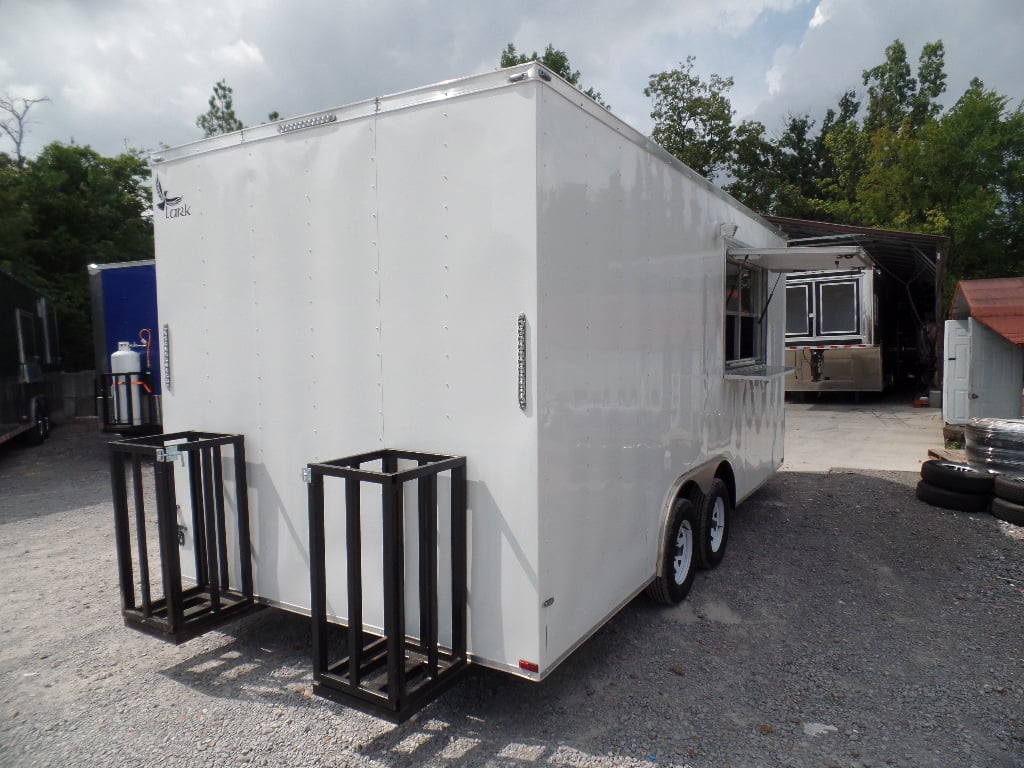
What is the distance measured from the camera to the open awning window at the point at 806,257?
4840 mm

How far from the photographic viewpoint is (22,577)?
5082 millimetres

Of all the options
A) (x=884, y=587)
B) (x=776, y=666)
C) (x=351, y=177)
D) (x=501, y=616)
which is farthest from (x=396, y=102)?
(x=884, y=587)

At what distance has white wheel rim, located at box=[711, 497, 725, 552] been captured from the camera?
16.7 ft

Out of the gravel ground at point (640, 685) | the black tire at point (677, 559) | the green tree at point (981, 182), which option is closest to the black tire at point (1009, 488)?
the gravel ground at point (640, 685)

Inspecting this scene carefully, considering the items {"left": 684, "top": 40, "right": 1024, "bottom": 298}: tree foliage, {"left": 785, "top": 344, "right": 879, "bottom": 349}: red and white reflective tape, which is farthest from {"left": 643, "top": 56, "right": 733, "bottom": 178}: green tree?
{"left": 785, "top": 344, "right": 879, "bottom": 349}: red and white reflective tape

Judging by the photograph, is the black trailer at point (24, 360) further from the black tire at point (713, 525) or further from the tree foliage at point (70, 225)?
the black tire at point (713, 525)

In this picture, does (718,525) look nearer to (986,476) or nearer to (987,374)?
(986,476)

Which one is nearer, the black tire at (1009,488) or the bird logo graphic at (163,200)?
the bird logo graphic at (163,200)

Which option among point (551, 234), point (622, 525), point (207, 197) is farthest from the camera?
point (207, 197)

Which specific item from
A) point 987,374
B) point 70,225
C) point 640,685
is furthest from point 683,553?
point 70,225

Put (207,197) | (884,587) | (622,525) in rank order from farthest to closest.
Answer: (884,587), (207,197), (622,525)

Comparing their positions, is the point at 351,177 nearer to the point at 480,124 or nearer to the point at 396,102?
the point at 396,102

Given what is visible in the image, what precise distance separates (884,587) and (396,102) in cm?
450

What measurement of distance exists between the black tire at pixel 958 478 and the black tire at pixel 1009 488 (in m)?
0.10
